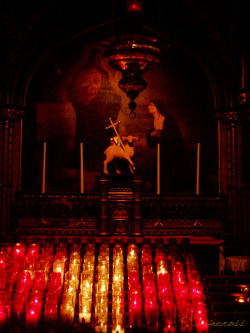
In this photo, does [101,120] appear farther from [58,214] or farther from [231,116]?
[231,116]

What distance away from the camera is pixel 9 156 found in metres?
10.7

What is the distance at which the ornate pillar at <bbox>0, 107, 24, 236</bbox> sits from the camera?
10.5m

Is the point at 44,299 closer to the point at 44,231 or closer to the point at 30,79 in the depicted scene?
the point at 44,231

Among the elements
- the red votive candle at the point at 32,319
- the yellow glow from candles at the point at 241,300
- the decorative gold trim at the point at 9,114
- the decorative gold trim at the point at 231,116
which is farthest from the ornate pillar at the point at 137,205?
the red votive candle at the point at 32,319

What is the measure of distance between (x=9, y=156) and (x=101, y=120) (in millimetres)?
2023

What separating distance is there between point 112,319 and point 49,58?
7787mm

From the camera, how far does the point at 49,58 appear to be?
36.5 ft

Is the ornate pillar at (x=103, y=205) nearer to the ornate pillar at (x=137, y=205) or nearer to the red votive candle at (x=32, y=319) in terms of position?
the ornate pillar at (x=137, y=205)

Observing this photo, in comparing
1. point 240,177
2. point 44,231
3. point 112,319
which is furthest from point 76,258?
point 240,177

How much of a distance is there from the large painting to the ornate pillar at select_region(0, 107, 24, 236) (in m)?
0.22

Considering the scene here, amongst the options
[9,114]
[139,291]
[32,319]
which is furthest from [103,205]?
[32,319]

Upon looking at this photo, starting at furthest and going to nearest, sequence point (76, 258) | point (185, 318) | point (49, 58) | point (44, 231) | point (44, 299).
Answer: point (49, 58)
point (44, 231)
point (76, 258)
point (44, 299)
point (185, 318)

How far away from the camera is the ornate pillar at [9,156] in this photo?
10.5m

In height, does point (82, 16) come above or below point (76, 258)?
above
